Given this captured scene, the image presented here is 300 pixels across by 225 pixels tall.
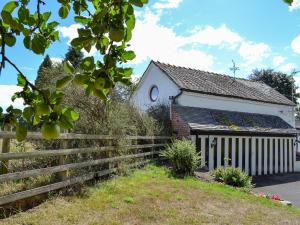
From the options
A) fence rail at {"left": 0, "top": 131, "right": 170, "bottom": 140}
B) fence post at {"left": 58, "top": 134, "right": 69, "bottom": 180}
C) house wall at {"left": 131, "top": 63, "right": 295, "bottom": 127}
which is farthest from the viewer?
house wall at {"left": 131, "top": 63, "right": 295, "bottom": 127}

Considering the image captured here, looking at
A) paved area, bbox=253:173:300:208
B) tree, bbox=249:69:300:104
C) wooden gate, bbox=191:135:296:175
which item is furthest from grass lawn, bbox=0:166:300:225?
tree, bbox=249:69:300:104

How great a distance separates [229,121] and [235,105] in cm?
222

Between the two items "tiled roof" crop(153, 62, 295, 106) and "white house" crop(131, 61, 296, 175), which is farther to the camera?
"tiled roof" crop(153, 62, 295, 106)

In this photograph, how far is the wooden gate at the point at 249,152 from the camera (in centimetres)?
1719

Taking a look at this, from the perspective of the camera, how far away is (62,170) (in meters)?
8.56

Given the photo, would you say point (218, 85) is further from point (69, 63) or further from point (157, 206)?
point (69, 63)

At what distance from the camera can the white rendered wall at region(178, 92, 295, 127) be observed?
1870cm

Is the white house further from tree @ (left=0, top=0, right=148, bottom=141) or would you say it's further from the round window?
tree @ (left=0, top=0, right=148, bottom=141)

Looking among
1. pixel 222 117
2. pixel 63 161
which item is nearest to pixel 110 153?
pixel 63 161

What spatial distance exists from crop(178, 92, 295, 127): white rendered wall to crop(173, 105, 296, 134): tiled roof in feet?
0.98

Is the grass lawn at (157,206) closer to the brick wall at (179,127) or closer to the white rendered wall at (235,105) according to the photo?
the brick wall at (179,127)

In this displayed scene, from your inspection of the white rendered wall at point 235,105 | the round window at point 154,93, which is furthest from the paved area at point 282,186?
the round window at point 154,93

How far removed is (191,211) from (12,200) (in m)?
3.95

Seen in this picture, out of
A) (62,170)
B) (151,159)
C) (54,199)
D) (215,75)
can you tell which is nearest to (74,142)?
(62,170)
